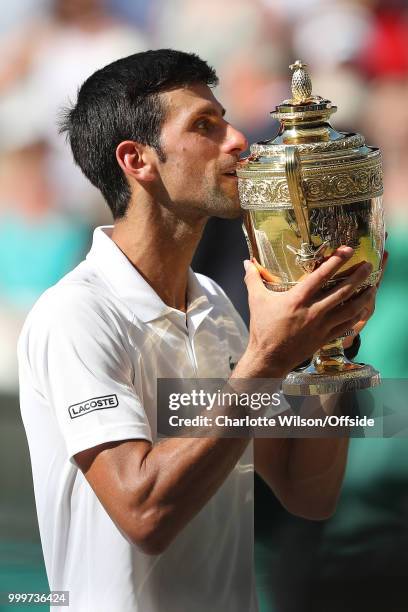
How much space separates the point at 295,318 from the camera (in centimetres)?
149

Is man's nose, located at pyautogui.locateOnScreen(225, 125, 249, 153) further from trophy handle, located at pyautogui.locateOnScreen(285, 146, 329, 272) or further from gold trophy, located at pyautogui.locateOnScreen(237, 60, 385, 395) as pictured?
trophy handle, located at pyautogui.locateOnScreen(285, 146, 329, 272)

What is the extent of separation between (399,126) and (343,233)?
1.53m

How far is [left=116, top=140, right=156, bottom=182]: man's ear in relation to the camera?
1802 mm

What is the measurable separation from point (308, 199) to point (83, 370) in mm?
421

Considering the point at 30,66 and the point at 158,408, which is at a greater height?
the point at 30,66

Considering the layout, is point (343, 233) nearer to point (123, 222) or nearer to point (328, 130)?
point (328, 130)

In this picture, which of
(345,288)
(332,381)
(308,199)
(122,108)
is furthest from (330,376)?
(122,108)

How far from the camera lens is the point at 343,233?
154cm

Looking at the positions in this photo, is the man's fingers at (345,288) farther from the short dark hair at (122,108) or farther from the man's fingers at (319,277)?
the short dark hair at (122,108)

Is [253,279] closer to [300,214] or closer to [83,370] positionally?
[300,214]

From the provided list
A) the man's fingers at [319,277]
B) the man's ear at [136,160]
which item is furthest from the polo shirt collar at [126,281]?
the man's fingers at [319,277]

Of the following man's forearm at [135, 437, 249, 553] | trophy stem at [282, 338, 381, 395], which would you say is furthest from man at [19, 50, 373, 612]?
trophy stem at [282, 338, 381, 395]

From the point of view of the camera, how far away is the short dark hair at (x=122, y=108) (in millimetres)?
1806

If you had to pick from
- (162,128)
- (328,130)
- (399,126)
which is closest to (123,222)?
(162,128)
